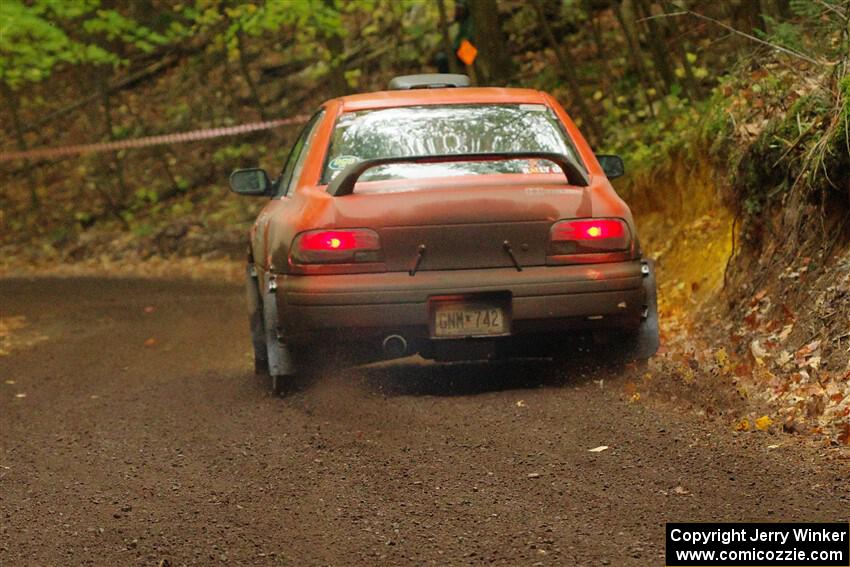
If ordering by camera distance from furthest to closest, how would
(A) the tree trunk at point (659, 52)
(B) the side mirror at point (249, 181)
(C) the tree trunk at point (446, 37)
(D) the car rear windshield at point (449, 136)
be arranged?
(C) the tree trunk at point (446, 37), (A) the tree trunk at point (659, 52), (B) the side mirror at point (249, 181), (D) the car rear windshield at point (449, 136)

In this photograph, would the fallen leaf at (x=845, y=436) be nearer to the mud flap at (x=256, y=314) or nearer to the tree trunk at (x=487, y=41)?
the mud flap at (x=256, y=314)

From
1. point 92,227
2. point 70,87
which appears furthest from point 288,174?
point 70,87

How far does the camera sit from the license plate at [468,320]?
25.3 feet

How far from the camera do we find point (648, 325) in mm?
8141

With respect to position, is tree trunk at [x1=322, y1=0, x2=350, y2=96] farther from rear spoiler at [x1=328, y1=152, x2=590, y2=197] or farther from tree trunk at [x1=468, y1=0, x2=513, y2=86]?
rear spoiler at [x1=328, y1=152, x2=590, y2=197]

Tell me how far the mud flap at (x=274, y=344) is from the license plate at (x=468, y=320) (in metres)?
0.94

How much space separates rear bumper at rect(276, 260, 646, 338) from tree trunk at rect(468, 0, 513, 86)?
11.2m

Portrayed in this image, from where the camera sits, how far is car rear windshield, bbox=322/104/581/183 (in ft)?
26.8

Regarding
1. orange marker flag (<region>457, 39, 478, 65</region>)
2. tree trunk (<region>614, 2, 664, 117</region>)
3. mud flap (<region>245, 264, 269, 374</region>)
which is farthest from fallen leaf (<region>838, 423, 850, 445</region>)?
orange marker flag (<region>457, 39, 478, 65</region>)

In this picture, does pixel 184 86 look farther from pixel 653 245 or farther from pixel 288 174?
pixel 288 174

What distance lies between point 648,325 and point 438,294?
1.31m

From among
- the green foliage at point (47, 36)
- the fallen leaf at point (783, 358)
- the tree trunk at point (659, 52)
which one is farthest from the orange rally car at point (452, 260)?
the green foliage at point (47, 36)

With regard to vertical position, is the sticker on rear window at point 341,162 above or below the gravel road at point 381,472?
above

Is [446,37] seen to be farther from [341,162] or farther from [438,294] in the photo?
[438,294]
